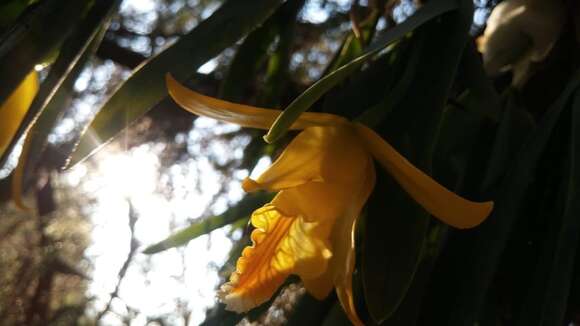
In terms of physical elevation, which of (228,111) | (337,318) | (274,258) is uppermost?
(228,111)

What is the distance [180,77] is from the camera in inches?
20.9

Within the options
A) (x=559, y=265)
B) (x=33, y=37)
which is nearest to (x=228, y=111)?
(x=33, y=37)

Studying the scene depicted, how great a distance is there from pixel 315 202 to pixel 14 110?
0.29m

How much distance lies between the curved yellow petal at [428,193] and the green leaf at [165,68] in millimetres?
144

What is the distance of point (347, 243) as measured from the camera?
0.49m

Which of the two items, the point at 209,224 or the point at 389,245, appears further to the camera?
the point at 209,224

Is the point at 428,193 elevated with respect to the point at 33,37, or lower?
lower

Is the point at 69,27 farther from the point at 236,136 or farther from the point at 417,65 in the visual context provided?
the point at 236,136

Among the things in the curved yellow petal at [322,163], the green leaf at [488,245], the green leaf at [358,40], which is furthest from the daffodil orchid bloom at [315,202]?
the green leaf at [358,40]

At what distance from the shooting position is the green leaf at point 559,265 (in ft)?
1.69

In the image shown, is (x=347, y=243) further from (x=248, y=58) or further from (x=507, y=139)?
Result: (x=248, y=58)

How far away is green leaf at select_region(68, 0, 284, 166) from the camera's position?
0.48 meters

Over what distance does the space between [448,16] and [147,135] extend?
2.93 feet

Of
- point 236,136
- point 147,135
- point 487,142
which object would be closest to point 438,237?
point 487,142
